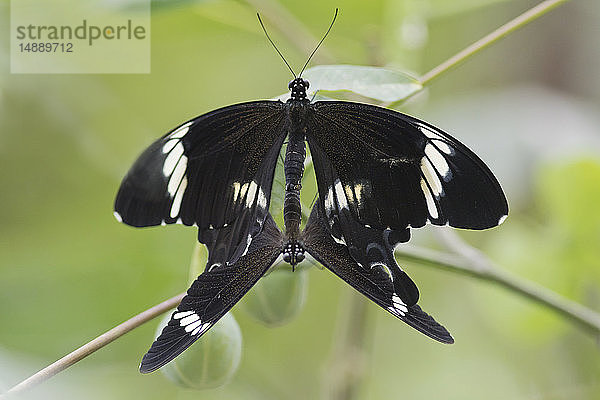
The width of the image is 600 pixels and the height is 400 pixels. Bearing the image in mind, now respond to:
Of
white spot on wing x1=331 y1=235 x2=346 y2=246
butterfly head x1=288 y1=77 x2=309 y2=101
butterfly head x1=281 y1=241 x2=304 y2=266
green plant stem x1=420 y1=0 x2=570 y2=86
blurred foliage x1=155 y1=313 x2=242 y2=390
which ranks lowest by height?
blurred foliage x1=155 y1=313 x2=242 y2=390

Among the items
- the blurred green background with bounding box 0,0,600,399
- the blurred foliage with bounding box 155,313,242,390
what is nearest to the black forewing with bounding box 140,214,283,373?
the blurred foliage with bounding box 155,313,242,390

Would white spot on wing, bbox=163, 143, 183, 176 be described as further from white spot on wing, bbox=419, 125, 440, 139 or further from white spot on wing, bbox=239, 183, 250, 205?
white spot on wing, bbox=419, 125, 440, 139

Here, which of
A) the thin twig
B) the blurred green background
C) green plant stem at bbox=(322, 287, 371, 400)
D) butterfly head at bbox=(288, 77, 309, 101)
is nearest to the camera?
the thin twig

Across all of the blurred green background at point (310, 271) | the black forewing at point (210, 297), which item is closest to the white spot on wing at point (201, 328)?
the black forewing at point (210, 297)

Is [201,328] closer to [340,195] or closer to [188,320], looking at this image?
[188,320]

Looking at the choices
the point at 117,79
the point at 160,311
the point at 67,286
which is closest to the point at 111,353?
the point at 67,286

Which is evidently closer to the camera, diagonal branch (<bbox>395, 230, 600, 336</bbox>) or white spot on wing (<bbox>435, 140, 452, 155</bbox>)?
white spot on wing (<bbox>435, 140, 452, 155</bbox>)

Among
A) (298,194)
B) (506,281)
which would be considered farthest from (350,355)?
(298,194)

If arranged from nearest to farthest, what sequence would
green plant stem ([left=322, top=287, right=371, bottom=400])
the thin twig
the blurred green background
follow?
the thin twig, green plant stem ([left=322, top=287, right=371, bottom=400]), the blurred green background

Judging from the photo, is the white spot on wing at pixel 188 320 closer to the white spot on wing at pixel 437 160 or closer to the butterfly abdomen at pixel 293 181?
the butterfly abdomen at pixel 293 181
